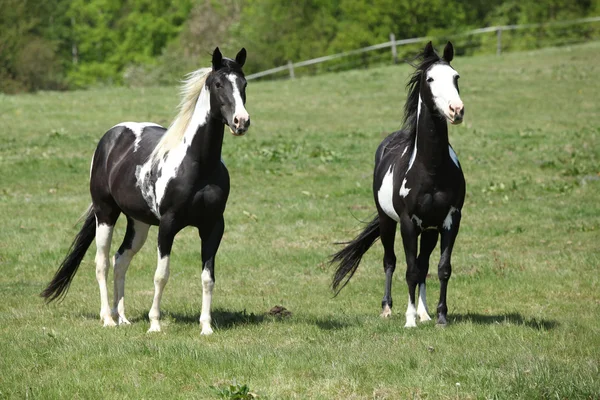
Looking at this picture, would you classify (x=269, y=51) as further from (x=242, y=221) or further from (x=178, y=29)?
(x=242, y=221)

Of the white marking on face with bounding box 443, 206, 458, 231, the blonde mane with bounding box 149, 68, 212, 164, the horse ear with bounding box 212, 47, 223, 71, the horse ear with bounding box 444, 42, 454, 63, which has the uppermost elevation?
the horse ear with bounding box 212, 47, 223, 71

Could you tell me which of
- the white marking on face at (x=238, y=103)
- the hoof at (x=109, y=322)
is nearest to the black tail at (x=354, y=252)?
the hoof at (x=109, y=322)

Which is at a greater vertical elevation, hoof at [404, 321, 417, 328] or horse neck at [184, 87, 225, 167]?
horse neck at [184, 87, 225, 167]

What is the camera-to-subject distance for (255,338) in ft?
27.7

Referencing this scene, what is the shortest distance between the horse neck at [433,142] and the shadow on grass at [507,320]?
67.7 inches

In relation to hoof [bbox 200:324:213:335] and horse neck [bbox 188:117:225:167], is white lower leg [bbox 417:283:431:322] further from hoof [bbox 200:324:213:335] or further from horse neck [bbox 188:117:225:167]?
horse neck [bbox 188:117:225:167]

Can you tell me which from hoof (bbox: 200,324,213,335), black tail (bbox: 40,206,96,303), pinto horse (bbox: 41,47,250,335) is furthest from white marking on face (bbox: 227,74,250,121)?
black tail (bbox: 40,206,96,303)

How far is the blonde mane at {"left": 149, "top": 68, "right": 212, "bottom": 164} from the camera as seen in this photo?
29.4 feet

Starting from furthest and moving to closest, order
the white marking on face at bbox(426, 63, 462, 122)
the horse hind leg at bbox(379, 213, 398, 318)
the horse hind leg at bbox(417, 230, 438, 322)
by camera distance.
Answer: the horse hind leg at bbox(379, 213, 398, 318) < the horse hind leg at bbox(417, 230, 438, 322) < the white marking on face at bbox(426, 63, 462, 122)

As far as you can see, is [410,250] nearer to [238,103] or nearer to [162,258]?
[238,103]

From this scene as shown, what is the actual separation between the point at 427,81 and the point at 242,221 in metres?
8.12

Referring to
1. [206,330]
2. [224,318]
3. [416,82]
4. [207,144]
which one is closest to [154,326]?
[206,330]

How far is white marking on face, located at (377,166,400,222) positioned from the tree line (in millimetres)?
42782

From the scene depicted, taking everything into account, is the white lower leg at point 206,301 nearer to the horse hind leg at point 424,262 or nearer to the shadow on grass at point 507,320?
the horse hind leg at point 424,262
